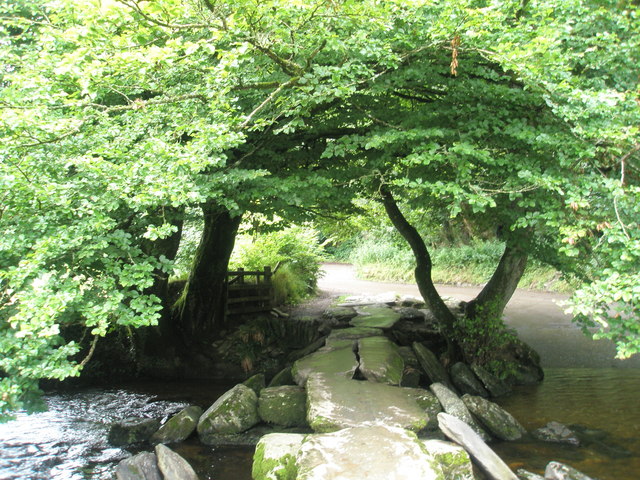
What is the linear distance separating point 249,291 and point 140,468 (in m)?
7.22

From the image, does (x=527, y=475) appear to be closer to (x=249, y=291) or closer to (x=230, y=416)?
(x=230, y=416)

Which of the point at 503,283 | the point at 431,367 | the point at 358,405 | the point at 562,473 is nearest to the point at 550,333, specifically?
the point at 503,283

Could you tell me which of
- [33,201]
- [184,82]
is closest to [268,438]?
[33,201]

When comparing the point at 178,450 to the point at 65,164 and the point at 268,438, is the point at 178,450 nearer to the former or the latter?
the point at 268,438

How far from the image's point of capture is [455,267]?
21125mm

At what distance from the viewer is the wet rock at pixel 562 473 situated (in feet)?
16.5

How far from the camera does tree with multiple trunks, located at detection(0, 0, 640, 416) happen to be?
14.0 feet

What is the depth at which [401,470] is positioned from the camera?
409 cm

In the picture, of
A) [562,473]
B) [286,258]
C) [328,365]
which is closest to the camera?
[562,473]

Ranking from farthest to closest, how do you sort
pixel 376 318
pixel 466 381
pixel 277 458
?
pixel 376 318 → pixel 466 381 → pixel 277 458

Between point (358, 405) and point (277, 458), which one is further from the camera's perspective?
point (358, 405)

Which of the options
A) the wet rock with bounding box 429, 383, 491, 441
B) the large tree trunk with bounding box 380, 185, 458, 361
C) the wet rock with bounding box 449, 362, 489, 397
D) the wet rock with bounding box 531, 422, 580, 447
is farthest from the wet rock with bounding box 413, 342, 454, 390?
the wet rock with bounding box 531, 422, 580, 447

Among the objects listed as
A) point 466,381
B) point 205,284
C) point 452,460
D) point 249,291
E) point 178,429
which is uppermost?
point 205,284

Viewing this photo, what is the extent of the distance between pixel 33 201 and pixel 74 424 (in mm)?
4431
